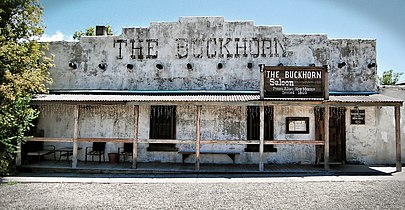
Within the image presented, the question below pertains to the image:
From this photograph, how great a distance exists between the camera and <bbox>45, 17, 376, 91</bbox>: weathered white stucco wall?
13016 millimetres

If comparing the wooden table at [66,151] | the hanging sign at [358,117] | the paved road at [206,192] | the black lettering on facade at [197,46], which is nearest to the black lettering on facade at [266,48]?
the black lettering on facade at [197,46]

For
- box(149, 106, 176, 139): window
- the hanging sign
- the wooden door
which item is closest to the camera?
the wooden door

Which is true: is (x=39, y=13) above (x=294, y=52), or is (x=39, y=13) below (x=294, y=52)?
above

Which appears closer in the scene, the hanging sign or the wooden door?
the wooden door

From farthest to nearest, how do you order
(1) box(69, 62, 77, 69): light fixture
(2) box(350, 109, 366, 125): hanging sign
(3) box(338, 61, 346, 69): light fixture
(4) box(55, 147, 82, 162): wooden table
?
1. (1) box(69, 62, 77, 69): light fixture
2. (3) box(338, 61, 346, 69): light fixture
3. (2) box(350, 109, 366, 125): hanging sign
4. (4) box(55, 147, 82, 162): wooden table

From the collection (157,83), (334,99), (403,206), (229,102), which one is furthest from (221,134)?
(403,206)

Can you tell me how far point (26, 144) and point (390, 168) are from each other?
1338cm

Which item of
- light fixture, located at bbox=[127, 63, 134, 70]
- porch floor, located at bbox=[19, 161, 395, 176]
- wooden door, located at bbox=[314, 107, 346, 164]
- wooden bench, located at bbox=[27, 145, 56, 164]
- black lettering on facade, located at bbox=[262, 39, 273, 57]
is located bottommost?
porch floor, located at bbox=[19, 161, 395, 176]

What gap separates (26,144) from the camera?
11.9 m

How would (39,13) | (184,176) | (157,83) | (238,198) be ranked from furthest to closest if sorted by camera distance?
(157,83)
(39,13)
(184,176)
(238,198)

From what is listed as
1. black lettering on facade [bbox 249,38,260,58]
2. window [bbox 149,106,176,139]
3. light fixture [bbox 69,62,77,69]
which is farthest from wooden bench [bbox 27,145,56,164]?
black lettering on facade [bbox 249,38,260,58]

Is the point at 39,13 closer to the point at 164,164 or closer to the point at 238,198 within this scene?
A: the point at 164,164

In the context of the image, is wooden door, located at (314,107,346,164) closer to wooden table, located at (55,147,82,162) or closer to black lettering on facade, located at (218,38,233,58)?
black lettering on facade, located at (218,38,233,58)

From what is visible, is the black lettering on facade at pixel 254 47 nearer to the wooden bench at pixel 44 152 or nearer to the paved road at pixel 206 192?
the paved road at pixel 206 192
